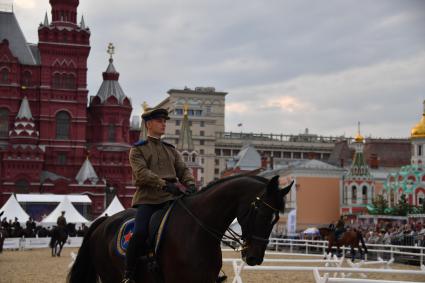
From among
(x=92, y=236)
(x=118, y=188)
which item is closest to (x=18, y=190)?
(x=118, y=188)

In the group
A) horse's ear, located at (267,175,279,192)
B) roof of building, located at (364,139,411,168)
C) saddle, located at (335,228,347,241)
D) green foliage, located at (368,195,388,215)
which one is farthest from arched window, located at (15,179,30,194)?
horse's ear, located at (267,175,279,192)

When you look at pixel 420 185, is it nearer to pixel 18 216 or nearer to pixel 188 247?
pixel 18 216

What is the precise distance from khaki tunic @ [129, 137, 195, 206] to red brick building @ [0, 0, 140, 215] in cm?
6591

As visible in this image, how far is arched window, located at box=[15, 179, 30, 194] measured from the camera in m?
71.7

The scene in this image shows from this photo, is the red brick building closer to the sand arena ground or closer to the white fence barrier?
the white fence barrier

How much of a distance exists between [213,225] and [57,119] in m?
71.8

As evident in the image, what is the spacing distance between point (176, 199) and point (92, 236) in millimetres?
1904

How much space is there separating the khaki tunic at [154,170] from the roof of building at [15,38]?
72.0 meters

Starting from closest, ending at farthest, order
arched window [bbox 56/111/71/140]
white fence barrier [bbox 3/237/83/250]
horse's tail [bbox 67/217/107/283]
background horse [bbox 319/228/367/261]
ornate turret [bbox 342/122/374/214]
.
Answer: horse's tail [bbox 67/217/107/283]
background horse [bbox 319/228/367/261]
white fence barrier [bbox 3/237/83/250]
ornate turret [bbox 342/122/374/214]
arched window [bbox 56/111/71/140]

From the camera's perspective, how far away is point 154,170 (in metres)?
8.09

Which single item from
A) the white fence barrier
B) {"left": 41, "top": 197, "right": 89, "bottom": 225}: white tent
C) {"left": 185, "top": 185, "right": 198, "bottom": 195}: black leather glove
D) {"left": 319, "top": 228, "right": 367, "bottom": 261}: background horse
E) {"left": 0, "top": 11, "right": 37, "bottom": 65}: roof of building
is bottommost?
the white fence barrier

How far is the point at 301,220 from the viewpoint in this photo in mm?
70562

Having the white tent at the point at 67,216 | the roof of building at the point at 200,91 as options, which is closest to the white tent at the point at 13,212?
the white tent at the point at 67,216

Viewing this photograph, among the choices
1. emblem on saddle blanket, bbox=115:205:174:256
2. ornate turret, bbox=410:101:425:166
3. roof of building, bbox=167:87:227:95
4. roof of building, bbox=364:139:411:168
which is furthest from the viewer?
roof of building, bbox=167:87:227:95
